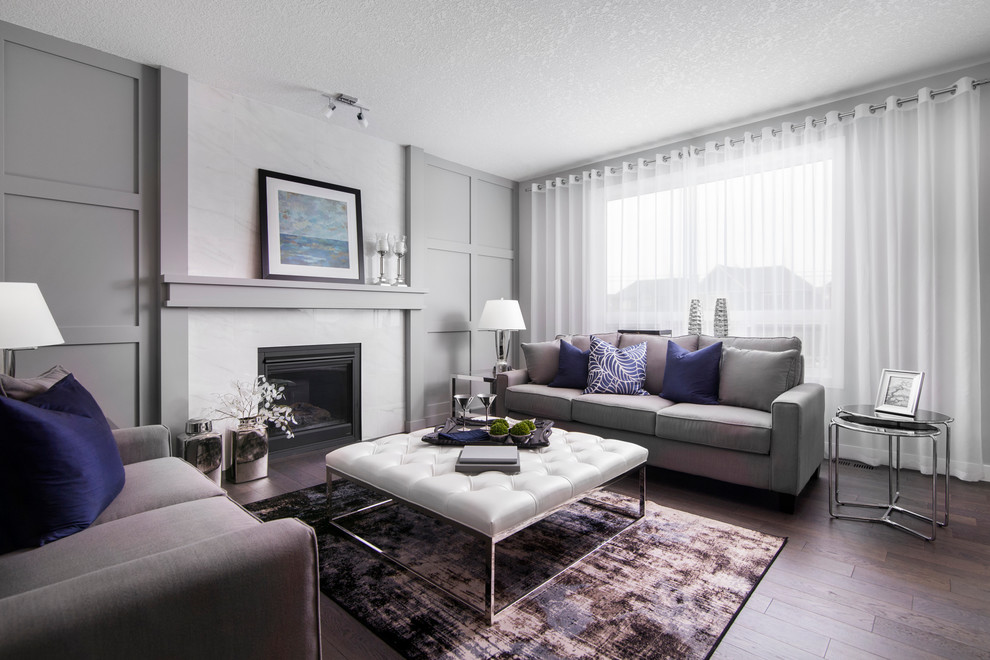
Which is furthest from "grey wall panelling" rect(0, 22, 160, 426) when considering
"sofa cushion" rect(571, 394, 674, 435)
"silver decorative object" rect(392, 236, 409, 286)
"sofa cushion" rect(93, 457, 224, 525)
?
"sofa cushion" rect(571, 394, 674, 435)

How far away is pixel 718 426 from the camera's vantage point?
273cm

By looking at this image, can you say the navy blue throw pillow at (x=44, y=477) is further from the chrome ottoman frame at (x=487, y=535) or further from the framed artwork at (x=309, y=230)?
the framed artwork at (x=309, y=230)

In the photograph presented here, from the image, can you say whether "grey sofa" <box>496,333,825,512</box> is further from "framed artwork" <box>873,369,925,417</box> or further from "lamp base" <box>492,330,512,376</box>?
"lamp base" <box>492,330,512,376</box>

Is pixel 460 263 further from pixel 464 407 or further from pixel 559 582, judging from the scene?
pixel 559 582

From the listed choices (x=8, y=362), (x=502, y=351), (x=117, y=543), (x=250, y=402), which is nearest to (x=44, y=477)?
(x=117, y=543)

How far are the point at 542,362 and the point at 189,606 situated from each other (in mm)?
3175

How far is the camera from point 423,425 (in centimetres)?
448

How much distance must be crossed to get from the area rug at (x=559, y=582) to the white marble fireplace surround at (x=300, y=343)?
112cm

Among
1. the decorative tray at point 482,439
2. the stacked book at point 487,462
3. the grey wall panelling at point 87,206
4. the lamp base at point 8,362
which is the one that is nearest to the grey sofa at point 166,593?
the stacked book at point 487,462

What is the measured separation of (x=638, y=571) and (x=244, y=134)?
3537 mm

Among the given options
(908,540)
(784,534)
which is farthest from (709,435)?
(908,540)

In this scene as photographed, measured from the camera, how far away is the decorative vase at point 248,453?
9.95ft

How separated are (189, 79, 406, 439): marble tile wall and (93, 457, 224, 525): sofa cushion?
4.50 feet

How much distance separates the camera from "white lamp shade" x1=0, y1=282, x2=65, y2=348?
179 cm
